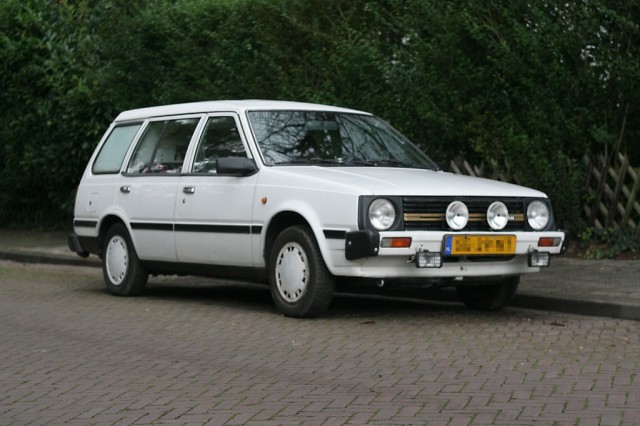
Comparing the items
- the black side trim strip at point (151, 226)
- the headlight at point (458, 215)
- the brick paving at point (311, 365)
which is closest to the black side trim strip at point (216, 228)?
the black side trim strip at point (151, 226)

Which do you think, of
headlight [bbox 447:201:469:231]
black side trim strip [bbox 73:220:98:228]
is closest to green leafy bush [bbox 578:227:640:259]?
headlight [bbox 447:201:469:231]

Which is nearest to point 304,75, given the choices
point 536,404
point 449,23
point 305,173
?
point 449,23

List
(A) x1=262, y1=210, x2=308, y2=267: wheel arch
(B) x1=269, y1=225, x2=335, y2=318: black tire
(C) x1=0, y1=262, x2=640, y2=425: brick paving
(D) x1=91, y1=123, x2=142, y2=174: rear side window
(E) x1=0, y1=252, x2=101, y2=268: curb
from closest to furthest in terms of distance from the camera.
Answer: (C) x1=0, y1=262, x2=640, y2=425: brick paving, (B) x1=269, y1=225, x2=335, y2=318: black tire, (A) x1=262, y1=210, x2=308, y2=267: wheel arch, (D) x1=91, y1=123, x2=142, y2=174: rear side window, (E) x1=0, y1=252, x2=101, y2=268: curb

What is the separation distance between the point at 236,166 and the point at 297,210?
777mm

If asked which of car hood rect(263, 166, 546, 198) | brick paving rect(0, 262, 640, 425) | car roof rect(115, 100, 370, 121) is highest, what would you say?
car roof rect(115, 100, 370, 121)

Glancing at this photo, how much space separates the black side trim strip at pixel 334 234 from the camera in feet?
32.6

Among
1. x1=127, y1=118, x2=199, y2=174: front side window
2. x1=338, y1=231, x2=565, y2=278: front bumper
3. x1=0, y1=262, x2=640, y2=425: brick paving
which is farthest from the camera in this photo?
x1=127, y1=118, x2=199, y2=174: front side window

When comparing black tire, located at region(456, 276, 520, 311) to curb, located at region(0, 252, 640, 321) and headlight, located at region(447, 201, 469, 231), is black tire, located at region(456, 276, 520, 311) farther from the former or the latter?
headlight, located at region(447, 201, 469, 231)

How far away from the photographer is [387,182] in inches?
399

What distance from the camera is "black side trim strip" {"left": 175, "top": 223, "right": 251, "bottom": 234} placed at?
1093 centimetres

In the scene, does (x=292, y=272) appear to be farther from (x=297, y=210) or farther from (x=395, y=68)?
(x=395, y=68)

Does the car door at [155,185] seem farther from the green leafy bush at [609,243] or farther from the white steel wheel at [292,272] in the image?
the green leafy bush at [609,243]

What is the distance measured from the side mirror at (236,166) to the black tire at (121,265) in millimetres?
1883

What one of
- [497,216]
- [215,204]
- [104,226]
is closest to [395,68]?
[104,226]
